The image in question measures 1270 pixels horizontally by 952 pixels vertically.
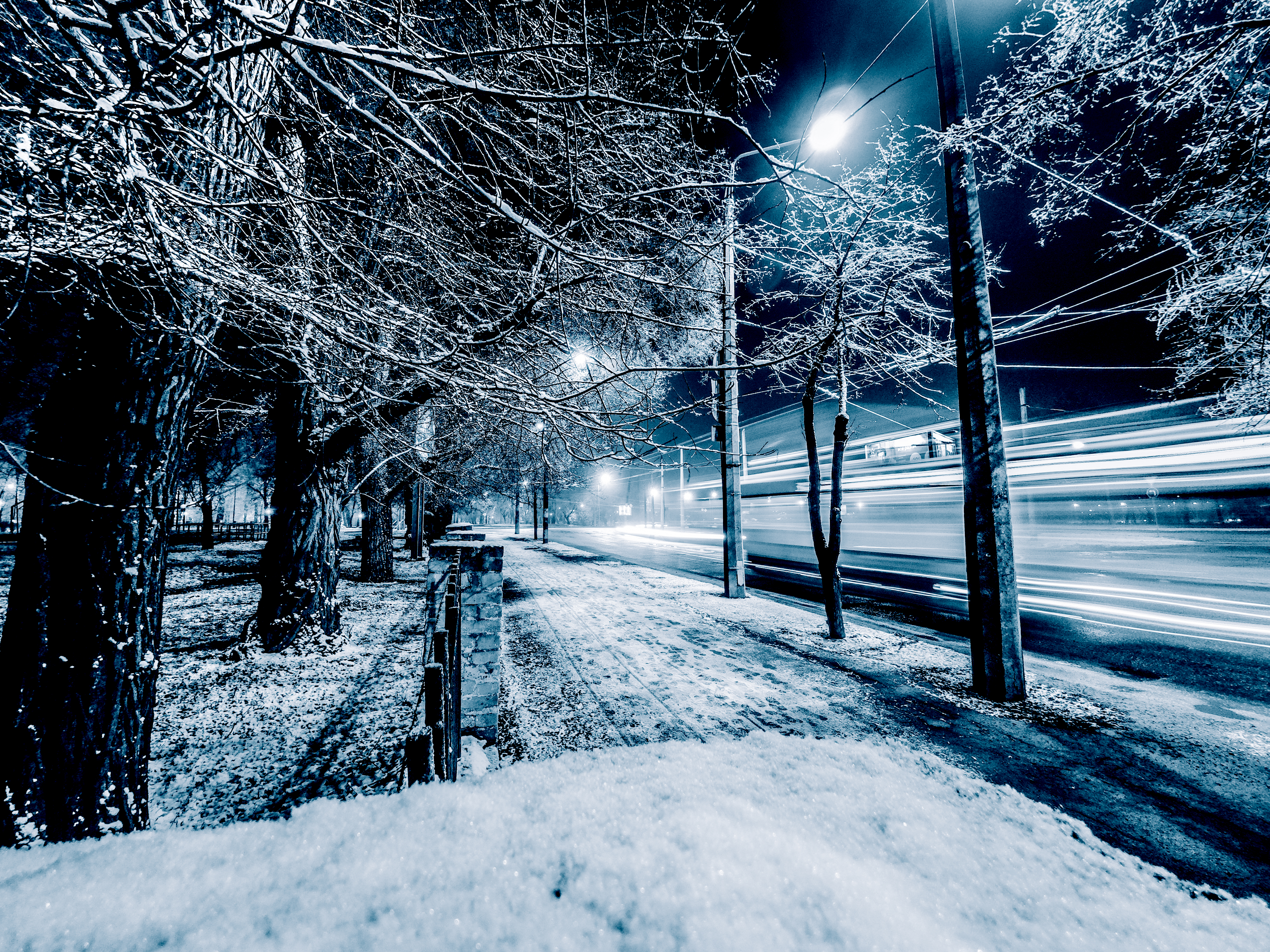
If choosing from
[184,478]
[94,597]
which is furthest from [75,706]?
[184,478]

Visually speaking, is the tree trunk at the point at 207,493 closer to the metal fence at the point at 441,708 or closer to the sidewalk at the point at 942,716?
the sidewalk at the point at 942,716

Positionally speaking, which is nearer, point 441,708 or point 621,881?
point 621,881

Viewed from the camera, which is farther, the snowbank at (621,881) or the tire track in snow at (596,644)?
the tire track in snow at (596,644)

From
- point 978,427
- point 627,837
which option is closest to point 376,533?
point 627,837

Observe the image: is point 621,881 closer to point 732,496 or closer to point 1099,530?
point 732,496

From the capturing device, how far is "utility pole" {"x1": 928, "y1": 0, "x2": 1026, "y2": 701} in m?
4.63

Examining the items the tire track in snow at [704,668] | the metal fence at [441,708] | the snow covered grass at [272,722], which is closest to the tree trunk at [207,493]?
the snow covered grass at [272,722]

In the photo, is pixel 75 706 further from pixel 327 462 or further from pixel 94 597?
pixel 327 462

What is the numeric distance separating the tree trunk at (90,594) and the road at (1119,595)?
9.21 m

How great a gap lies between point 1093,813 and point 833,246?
582 cm

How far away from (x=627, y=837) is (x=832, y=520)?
5.63 meters

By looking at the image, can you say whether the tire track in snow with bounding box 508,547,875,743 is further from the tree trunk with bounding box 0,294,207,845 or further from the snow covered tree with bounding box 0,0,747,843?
the tree trunk with bounding box 0,294,207,845

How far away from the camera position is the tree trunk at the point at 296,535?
6.25m

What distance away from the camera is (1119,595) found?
980 centimetres
